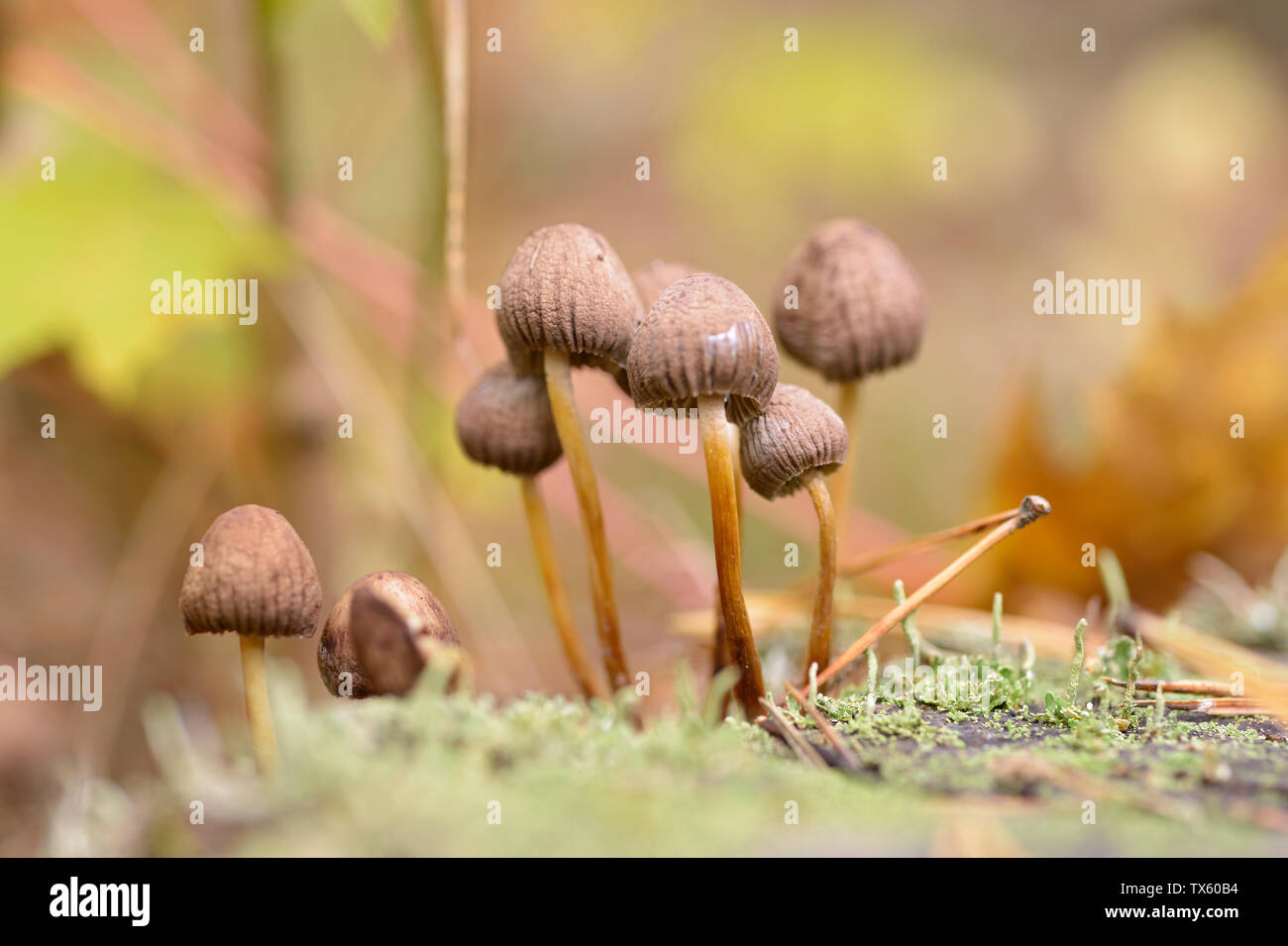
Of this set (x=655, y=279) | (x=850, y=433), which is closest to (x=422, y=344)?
(x=655, y=279)

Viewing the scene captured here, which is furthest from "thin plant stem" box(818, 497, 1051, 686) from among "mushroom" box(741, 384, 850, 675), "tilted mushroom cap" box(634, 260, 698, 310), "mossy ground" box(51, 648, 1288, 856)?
"tilted mushroom cap" box(634, 260, 698, 310)

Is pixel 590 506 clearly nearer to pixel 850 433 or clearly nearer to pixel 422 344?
pixel 850 433

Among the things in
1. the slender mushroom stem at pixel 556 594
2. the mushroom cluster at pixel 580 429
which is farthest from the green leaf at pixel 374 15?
the slender mushroom stem at pixel 556 594

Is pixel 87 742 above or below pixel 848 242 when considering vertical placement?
below

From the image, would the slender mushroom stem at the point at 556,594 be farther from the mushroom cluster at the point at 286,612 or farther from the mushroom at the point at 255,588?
the mushroom at the point at 255,588
